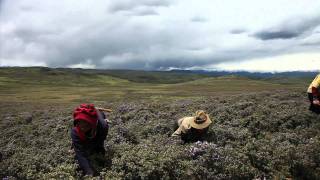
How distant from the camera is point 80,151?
10320 millimetres

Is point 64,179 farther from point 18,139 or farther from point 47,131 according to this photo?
point 47,131

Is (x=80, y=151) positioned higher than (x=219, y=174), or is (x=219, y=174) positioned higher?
(x=80, y=151)

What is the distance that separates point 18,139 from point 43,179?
8301mm

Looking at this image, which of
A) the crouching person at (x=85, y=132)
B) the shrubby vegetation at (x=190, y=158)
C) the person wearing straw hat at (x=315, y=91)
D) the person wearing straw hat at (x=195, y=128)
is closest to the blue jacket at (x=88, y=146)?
the crouching person at (x=85, y=132)

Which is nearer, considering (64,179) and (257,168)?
(64,179)

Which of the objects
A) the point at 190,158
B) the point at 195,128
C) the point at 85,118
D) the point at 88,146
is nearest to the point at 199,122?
the point at 195,128

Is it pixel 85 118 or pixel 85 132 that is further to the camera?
pixel 85 132

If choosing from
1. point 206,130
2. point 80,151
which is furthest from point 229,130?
point 80,151

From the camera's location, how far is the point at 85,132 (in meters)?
10.5

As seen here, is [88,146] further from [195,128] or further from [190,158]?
[195,128]

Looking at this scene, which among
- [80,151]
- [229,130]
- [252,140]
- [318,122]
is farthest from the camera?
[318,122]

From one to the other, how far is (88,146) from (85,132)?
0.58 metres

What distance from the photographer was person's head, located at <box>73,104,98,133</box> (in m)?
10.1

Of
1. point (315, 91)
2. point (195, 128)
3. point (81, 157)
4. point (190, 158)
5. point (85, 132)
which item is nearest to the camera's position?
point (81, 157)
